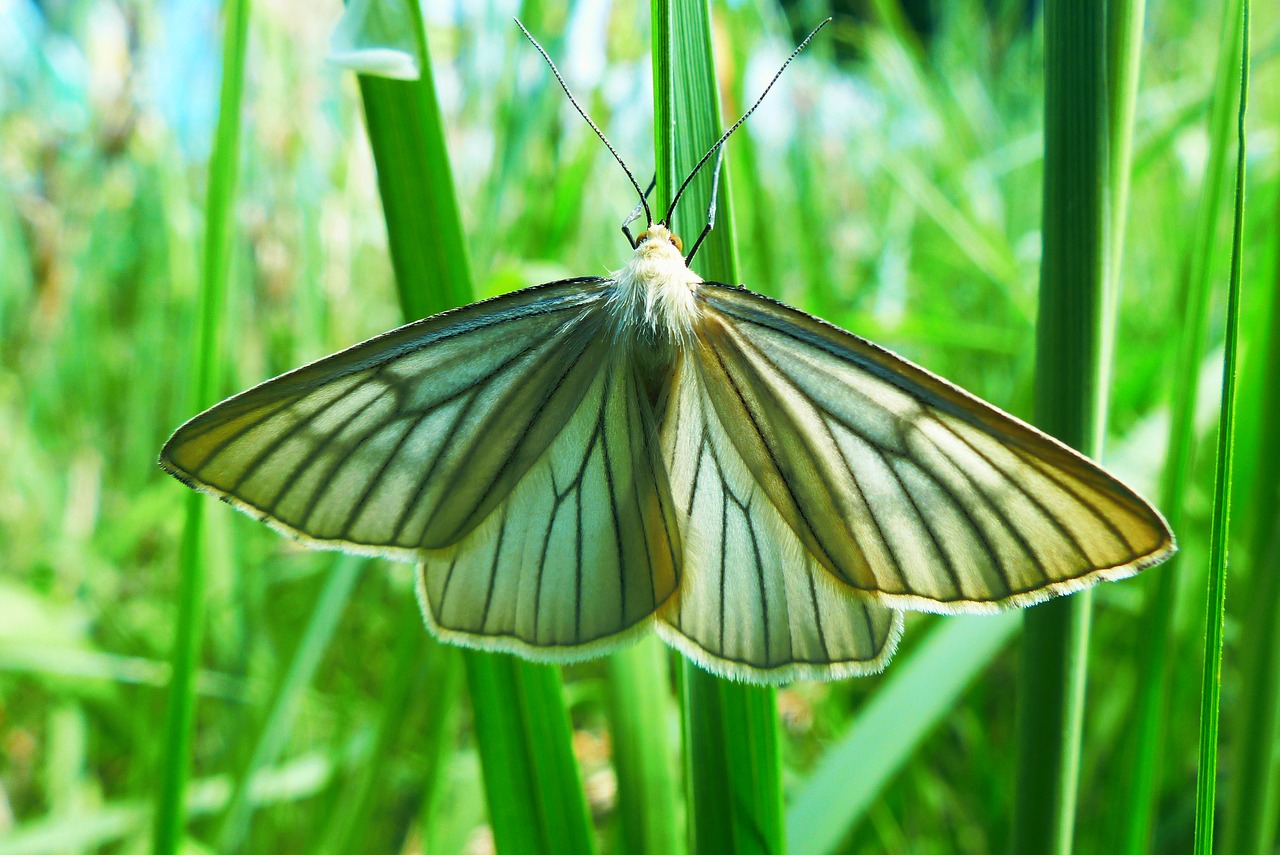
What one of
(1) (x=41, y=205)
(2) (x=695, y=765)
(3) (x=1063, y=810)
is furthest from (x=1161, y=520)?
(1) (x=41, y=205)

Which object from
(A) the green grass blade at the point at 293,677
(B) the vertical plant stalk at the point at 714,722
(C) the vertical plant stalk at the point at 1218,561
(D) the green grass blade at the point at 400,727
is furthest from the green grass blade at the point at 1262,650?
(A) the green grass blade at the point at 293,677

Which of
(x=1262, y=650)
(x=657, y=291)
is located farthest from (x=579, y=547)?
(x=1262, y=650)

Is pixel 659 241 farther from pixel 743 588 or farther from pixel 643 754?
pixel 643 754

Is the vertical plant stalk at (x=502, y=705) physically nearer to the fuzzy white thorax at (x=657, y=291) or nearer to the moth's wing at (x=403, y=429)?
the moth's wing at (x=403, y=429)

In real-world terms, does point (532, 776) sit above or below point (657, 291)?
below

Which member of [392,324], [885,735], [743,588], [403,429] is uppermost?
[392,324]

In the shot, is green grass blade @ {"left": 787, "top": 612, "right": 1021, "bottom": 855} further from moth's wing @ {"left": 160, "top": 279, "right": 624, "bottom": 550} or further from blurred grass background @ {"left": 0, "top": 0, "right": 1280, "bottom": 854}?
moth's wing @ {"left": 160, "top": 279, "right": 624, "bottom": 550}
